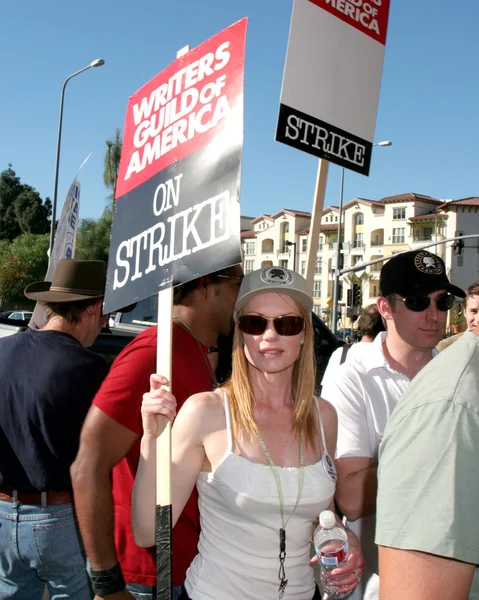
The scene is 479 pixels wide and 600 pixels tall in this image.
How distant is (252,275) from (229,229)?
19.2 inches

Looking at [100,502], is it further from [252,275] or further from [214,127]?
[214,127]

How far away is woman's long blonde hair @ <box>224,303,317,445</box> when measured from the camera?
2045 mm

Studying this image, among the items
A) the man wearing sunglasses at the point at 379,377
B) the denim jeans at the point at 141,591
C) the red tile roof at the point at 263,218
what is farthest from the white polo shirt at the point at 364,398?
the red tile roof at the point at 263,218

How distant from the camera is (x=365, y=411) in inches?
99.7

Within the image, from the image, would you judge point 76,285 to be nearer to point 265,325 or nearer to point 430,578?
point 265,325

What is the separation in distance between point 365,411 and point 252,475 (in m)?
0.77

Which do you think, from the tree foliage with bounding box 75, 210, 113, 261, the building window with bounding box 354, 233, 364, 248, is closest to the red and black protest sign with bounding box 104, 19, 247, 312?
the tree foliage with bounding box 75, 210, 113, 261

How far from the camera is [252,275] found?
228cm

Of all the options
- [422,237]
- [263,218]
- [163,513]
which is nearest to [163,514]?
[163,513]

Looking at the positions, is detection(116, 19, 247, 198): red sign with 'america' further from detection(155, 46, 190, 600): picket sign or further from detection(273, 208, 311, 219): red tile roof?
detection(273, 208, 311, 219): red tile roof

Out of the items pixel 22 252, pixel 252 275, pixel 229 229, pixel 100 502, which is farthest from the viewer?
pixel 22 252

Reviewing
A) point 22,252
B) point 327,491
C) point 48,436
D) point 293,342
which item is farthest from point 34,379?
point 22,252

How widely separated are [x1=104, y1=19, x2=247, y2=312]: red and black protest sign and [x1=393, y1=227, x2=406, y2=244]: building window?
7148 cm

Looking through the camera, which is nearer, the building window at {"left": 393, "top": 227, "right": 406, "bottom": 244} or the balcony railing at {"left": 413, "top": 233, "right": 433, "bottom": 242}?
the balcony railing at {"left": 413, "top": 233, "right": 433, "bottom": 242}
